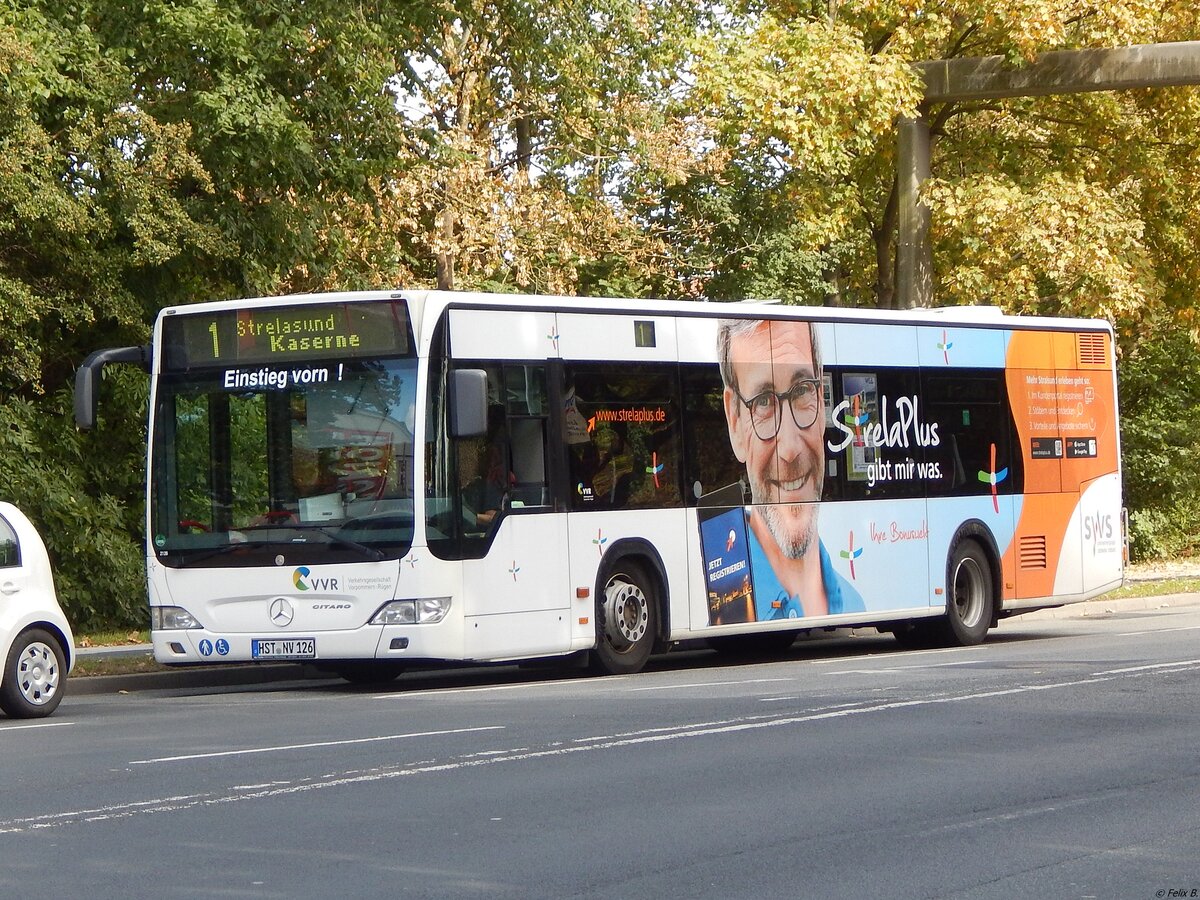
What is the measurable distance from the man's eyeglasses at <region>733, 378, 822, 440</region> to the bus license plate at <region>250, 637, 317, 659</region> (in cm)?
475

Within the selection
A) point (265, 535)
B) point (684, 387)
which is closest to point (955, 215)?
point (684, 387)

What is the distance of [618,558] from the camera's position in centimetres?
1633

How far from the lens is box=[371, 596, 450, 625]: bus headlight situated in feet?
48.2

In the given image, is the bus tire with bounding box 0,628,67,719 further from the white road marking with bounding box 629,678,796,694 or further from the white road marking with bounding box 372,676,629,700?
the white road marking with bounding box 629,678,796,694

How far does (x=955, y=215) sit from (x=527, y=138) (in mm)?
10664

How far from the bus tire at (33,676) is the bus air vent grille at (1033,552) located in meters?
10.3

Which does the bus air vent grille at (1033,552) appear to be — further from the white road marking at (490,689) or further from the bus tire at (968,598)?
the white road marking at (490,689)

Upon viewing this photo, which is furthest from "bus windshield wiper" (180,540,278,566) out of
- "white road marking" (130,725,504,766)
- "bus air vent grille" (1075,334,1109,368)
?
"bus air vent grille" (1075,334,1109,368)

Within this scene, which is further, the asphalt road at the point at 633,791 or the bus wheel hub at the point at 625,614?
the bus wheel hub at the point at 625,614

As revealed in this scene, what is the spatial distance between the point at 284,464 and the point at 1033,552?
351 inches

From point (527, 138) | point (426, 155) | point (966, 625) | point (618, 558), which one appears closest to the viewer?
point (618, 558)

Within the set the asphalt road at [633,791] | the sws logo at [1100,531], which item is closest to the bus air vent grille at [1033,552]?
the sws logo at [1100,531]

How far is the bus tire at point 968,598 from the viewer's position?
64.4 feet

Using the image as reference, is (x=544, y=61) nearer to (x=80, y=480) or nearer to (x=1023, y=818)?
(x=80, y=480)
